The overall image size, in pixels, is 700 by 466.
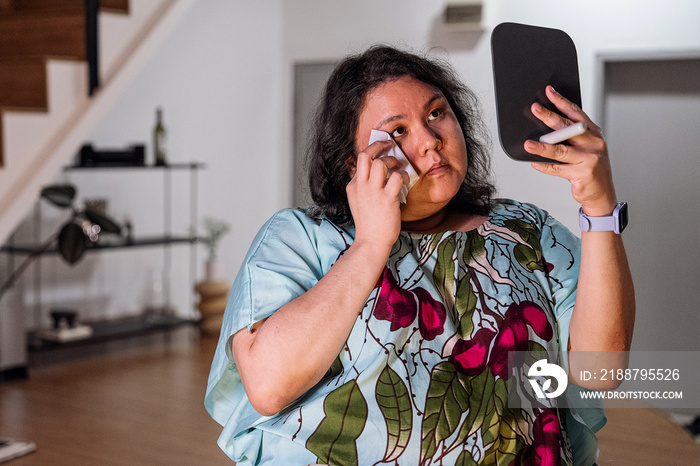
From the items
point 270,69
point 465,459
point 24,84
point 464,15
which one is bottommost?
point 465,459

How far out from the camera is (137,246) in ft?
15.5

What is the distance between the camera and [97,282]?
509 cm

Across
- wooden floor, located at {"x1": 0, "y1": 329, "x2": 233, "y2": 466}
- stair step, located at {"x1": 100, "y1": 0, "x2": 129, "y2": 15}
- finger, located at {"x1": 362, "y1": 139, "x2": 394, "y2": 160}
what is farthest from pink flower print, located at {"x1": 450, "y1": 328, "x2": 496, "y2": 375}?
stair step, located at {"x1": 100, "y1": 0, "x2": 129, "y2": 15}

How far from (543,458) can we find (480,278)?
291 millimetres

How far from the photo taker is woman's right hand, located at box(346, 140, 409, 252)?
108cm

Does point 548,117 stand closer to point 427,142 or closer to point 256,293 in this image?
point 427,142

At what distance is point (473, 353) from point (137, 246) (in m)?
3.86

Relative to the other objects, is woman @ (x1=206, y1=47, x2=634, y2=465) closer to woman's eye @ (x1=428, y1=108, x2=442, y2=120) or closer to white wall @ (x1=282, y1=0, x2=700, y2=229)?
woman's eye @ (x1=428, y1=108, x2=442, y2=120)

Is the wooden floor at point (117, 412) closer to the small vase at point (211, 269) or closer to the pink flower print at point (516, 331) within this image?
the small vase at point (211, 269)

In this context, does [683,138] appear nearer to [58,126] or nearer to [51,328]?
[58,126]

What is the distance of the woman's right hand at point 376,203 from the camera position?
1085mm

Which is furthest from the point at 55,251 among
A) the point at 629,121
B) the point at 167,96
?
the point at 629,121

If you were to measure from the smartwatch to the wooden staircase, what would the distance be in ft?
9.77

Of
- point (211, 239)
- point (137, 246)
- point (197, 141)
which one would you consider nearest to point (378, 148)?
point (137, 246)
